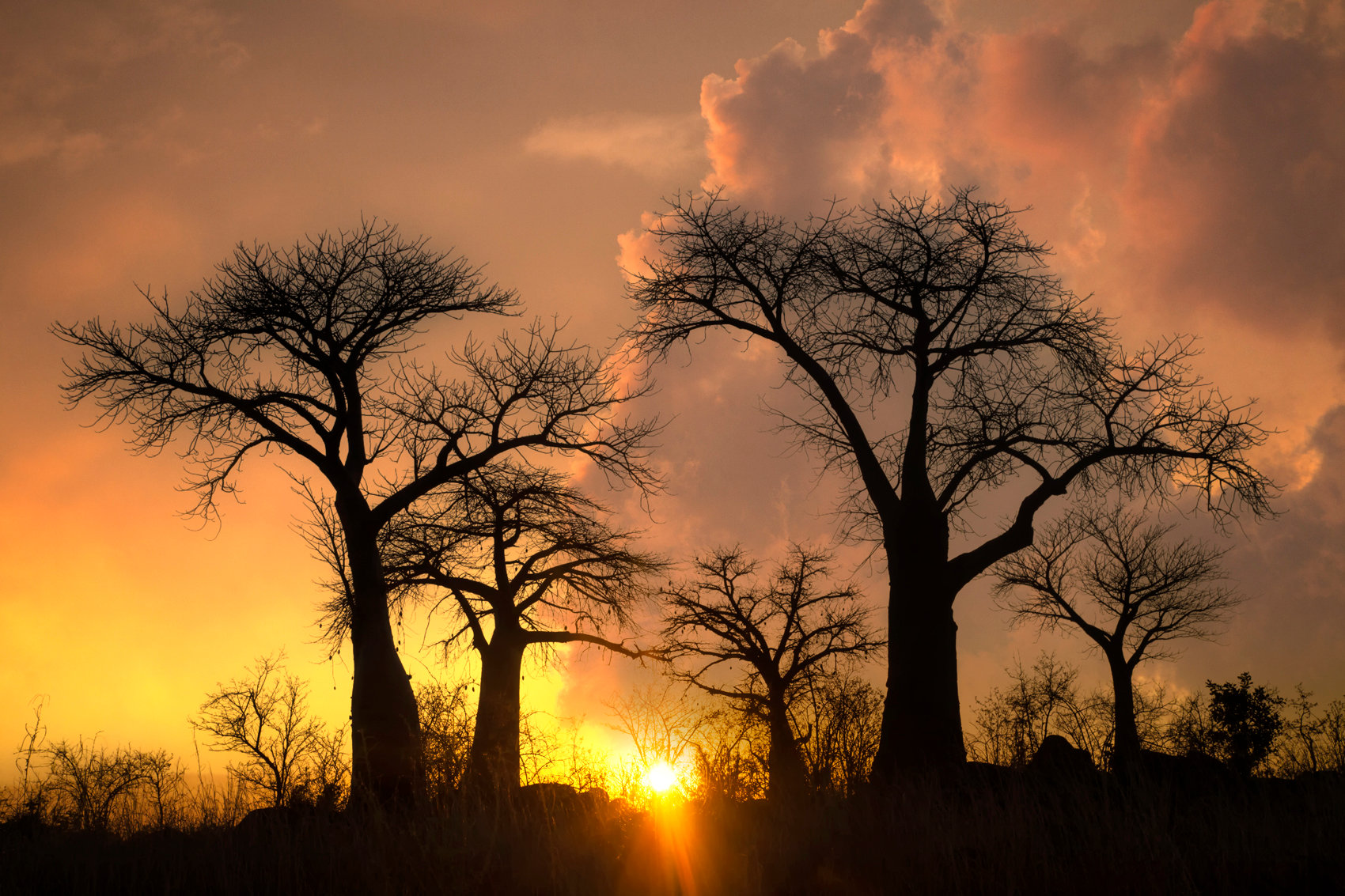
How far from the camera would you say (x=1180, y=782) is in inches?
285

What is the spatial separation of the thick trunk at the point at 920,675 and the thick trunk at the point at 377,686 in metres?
5.51

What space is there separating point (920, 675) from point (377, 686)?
660 cm

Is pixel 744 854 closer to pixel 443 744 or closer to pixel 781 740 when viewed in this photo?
pixel 443 744

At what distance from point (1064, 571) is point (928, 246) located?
15084mm

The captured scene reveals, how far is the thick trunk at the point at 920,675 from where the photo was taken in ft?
29.4

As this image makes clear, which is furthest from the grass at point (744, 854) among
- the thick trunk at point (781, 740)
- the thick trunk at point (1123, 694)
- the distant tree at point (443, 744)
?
the thick trunk at point (1123, 694)

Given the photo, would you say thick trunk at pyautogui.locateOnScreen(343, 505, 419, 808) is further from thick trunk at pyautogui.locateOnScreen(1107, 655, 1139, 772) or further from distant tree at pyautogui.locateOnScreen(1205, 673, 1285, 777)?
distant tree at pyautogui.locateOnScreen(1205, 673, 1285, 777)

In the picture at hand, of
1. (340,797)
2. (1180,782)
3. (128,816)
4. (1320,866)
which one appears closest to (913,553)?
(1180,782)

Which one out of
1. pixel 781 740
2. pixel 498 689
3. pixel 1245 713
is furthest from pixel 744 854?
pixel 1245 713

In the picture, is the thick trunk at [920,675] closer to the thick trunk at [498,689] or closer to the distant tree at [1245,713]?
the thick trunk at [498,689]

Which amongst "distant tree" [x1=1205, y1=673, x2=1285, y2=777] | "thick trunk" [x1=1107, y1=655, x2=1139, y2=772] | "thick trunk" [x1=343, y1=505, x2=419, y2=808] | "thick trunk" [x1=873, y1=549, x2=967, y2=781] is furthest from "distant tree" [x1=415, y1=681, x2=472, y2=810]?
"distant tree" [x1=1205, y1=673, x2=1285, y2=777]

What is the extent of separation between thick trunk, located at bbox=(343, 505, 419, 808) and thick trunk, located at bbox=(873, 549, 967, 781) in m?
5.51

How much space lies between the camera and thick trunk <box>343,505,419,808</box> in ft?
33.3

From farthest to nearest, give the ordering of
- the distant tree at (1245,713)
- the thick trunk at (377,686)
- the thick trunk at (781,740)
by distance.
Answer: the distant tree at (1245,713), the thick trunk at (781,740), the thick trunk at (377,686)
